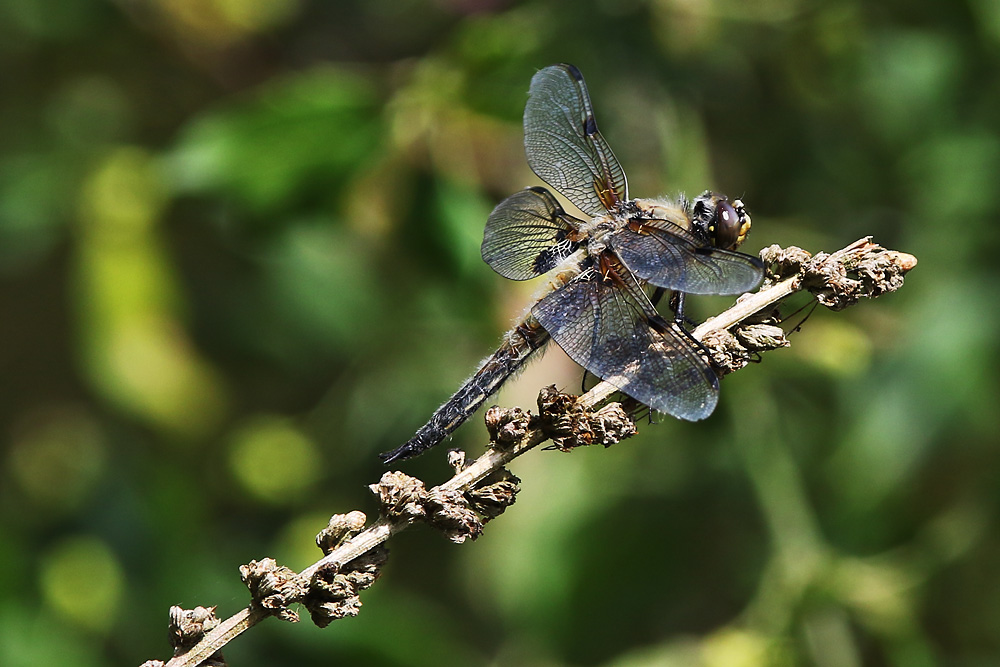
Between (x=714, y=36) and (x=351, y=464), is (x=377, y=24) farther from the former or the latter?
(x=351, y=464)

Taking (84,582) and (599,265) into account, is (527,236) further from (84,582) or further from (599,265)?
(84,582)

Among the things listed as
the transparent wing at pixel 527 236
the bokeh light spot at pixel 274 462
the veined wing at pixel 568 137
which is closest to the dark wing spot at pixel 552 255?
the transparent wing at pixel 527 236

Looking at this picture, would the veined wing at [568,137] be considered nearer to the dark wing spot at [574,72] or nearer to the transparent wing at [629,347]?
the dark wing spot at [574,72]

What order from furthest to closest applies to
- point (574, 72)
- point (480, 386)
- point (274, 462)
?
point (274, 462) < point (574, 72) < point (480, 386)

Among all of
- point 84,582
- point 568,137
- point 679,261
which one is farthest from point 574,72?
point 84,582

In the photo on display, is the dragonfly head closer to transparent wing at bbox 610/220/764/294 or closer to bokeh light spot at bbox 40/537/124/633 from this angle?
transparent wing at bbox 610/220/764/294

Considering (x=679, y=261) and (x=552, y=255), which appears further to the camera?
(x=552, y=255)

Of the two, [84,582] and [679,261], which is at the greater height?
[84,582]

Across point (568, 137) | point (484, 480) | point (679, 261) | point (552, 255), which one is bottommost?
point (484, 480)
